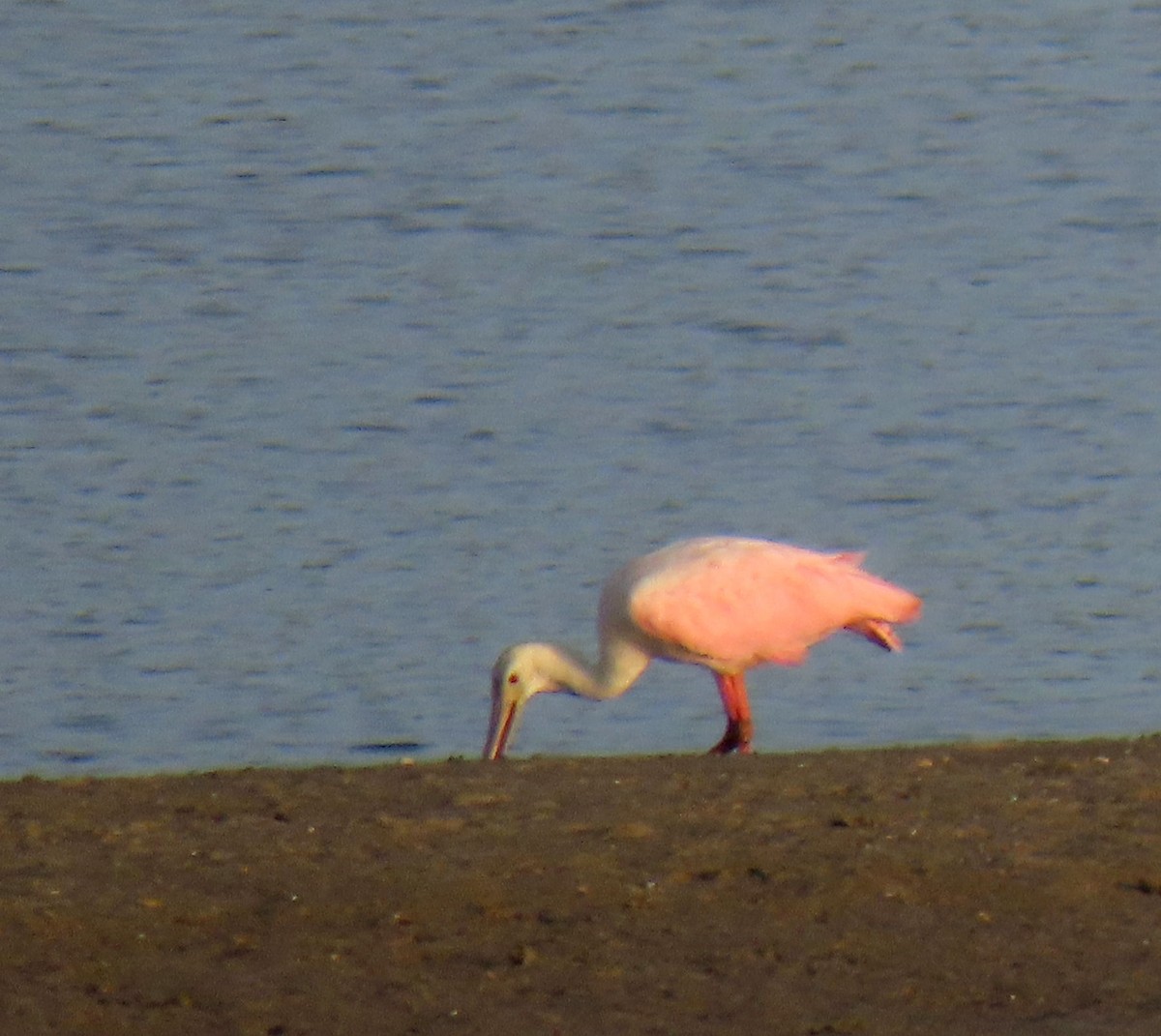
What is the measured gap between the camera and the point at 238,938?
19.1 ft

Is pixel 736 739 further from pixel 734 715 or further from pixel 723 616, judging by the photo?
pixel 723 616

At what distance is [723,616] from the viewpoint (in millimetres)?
8828

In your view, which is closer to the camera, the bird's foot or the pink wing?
the bird's foot

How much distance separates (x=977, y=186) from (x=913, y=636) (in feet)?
19.8

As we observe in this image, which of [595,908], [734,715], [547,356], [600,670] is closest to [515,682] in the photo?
[600,670]

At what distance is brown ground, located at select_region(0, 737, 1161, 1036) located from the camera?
18.1ft

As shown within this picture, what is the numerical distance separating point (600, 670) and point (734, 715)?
493 mm

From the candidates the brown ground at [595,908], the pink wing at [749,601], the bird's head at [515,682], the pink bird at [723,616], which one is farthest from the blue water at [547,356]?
the brown ground at [595,908]

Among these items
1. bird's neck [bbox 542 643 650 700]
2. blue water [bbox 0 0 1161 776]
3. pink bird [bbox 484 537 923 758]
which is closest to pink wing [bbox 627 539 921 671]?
pink bird [bbox 484 537 923 758]

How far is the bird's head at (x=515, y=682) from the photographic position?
359 inches

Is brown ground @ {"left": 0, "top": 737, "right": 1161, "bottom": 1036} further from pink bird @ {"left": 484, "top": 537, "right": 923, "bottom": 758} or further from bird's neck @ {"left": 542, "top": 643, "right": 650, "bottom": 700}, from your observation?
bird's neck @ {"left": 542, "top": 643, "right": 650, "bottom": 700}

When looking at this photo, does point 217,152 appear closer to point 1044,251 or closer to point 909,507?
point 1044,251

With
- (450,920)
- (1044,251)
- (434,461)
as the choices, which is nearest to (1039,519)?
(434,461)

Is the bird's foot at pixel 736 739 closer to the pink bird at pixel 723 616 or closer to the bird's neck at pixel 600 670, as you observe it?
the pink bird at pixel 723 616
